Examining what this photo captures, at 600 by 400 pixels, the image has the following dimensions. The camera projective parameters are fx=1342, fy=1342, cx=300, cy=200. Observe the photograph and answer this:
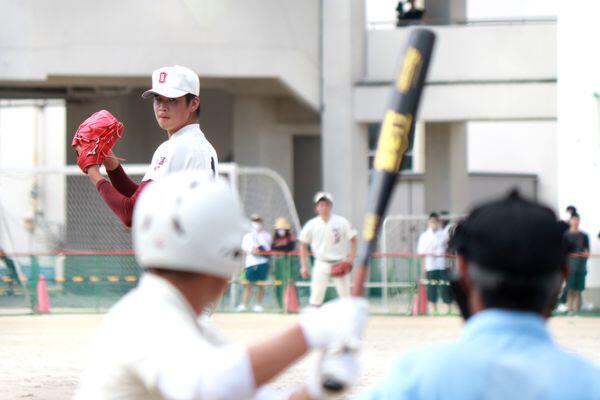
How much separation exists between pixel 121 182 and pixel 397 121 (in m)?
3.72

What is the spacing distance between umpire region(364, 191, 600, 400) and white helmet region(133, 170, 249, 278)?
17.7 inches

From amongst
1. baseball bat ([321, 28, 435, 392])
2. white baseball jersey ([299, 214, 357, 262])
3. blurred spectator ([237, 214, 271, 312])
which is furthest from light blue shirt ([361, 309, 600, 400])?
blurred spectator ([237, 214, 271, 312])

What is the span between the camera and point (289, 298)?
20734 mm

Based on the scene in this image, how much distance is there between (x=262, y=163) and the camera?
93.2 feet

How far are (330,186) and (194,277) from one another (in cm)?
2407

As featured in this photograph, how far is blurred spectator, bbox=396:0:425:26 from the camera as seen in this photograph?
27.6 metres

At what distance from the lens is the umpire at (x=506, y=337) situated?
8.65ft

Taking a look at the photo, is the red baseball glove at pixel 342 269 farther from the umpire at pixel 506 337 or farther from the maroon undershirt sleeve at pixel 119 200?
the umpire at pixel 506 337

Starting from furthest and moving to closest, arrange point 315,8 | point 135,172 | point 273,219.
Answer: point 315,8
point 273,219
point 135,172

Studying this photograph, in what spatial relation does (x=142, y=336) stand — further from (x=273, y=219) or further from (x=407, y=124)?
(x=273, y=219)

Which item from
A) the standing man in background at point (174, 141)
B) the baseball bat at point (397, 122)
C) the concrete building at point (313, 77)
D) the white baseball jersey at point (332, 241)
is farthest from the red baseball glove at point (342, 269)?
the baseball bat at point (397, 122)

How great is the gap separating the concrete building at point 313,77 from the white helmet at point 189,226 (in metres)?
17.9

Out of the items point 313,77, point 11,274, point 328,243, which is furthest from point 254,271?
point 313,77

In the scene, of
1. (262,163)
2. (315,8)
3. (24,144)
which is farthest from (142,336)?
(24,144)
